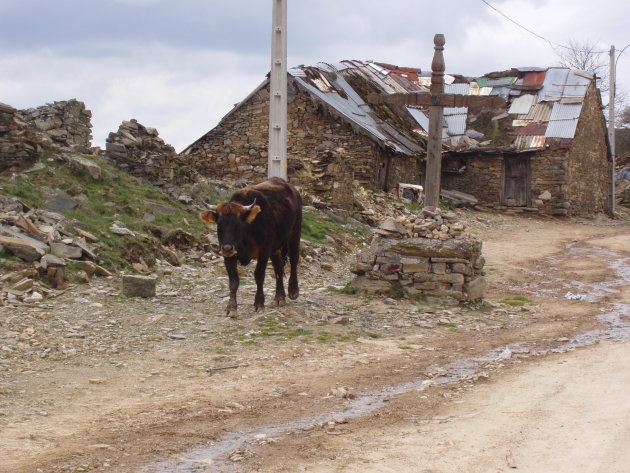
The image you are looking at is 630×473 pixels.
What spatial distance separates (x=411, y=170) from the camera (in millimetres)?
28812

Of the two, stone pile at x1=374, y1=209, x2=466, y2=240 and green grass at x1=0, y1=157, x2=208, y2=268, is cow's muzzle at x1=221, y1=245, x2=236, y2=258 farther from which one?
stone pile at x1=374, y1=209, x2=466, y2=240

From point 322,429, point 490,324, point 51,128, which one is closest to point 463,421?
point 322,429

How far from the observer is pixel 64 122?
58.0 feet

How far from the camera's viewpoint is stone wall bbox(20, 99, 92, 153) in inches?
672

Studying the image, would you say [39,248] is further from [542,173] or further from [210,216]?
[542,173]

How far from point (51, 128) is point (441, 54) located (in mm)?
9256

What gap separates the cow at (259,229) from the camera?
32.2ft

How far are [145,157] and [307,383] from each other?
1165 cm

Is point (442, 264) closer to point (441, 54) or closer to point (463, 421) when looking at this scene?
point (441, 54)

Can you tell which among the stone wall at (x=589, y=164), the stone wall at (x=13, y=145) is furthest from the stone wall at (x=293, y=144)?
the stone wall at (x=13, y=145)

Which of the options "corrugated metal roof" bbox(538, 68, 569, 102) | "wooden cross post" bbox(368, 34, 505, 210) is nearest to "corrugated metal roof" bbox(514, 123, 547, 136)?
"corrugated metal roof" bbox(538, 68, 569, 102)

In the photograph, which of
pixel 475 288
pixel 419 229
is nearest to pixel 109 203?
pixel 419 229

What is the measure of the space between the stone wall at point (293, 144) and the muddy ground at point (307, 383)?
46.6ft

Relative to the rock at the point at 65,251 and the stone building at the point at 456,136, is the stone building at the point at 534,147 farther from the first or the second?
the rock at the point at 65,251
